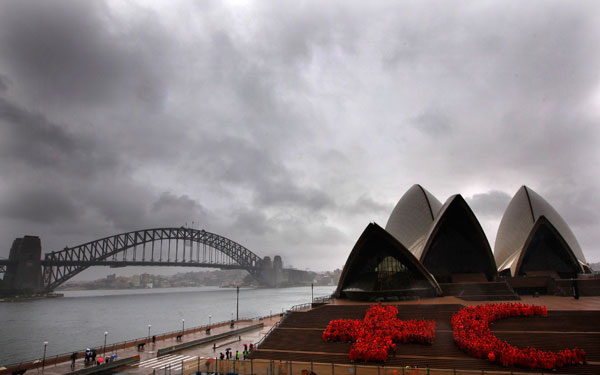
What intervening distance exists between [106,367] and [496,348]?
18.6 metres

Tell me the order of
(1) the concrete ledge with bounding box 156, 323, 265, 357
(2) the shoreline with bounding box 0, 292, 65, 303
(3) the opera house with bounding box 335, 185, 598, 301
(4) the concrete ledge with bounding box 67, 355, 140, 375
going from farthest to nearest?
(2) the shoreline with bounding box 0, 292, 65, 303 → (3) the opera house with bounding box 335, 185, 598, 301 → (1) the concrete ledge with bounding box 156, 323, 265, 357 → (4) the concrete ledge with bounding box 67, 355, 140, 375

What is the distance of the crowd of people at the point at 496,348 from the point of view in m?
14.4

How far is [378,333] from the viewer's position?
18.7m

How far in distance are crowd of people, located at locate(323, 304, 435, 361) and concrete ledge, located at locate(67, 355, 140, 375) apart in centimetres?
1087

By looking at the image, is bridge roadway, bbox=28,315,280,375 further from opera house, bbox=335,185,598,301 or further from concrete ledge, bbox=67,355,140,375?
opera house, bbox=335,185,598,301

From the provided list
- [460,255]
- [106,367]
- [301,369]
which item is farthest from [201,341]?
[460,255]

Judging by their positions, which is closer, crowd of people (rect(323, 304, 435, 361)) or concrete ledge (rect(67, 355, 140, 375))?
crowd of people (rect(323, 304, 435, 361))

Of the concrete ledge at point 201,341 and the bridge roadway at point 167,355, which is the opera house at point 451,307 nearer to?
the bridge roadway at point 167,355

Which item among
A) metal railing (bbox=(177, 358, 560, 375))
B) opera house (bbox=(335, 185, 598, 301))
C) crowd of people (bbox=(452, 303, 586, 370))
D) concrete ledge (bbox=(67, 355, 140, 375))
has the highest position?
opera house (bbox=(335, 185, 598, 301))

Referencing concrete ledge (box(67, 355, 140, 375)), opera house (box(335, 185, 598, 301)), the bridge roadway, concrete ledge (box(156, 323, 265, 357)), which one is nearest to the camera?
concrete ledge (box(67, 355, 140, 375))

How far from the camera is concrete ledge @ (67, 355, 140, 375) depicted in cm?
→ 1825

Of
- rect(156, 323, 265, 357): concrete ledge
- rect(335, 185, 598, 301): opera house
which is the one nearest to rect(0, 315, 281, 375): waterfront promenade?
rect(156, 323, 265, 357): concrete ledge

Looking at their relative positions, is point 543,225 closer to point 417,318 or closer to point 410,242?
point 410,242

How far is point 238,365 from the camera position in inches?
663
